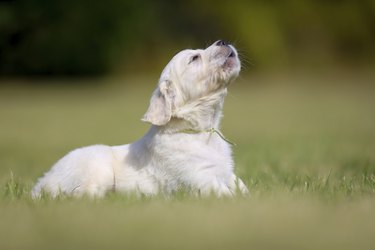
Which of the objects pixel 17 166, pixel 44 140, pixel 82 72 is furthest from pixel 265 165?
pixel 82 72

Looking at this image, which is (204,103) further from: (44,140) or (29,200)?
(44,140)

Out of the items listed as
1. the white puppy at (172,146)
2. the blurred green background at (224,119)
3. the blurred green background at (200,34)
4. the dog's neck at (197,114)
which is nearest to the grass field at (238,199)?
the blurred green background at (224,119)

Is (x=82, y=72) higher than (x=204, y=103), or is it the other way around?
(x=204, y=103)

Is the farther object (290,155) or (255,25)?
(255,25)

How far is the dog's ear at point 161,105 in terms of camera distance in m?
5.47

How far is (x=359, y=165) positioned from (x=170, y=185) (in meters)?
2.83

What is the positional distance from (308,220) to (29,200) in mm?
2085

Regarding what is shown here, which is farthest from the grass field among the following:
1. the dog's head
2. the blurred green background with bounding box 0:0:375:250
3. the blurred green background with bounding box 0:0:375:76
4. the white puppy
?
the blurred green background with bounding box 0:0:375:76

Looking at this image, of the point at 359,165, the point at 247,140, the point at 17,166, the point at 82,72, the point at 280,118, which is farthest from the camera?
the point at 82,72

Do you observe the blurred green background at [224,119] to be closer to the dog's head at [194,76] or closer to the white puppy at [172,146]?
the white puppy at [172,146]

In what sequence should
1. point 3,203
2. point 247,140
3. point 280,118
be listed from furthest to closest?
point 280,118 < point 247,140 < point 3,203

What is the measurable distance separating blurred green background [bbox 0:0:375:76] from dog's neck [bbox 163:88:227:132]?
22.0m

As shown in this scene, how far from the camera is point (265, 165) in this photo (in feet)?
25.4

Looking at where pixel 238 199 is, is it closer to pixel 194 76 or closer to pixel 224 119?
pixel 194 76
